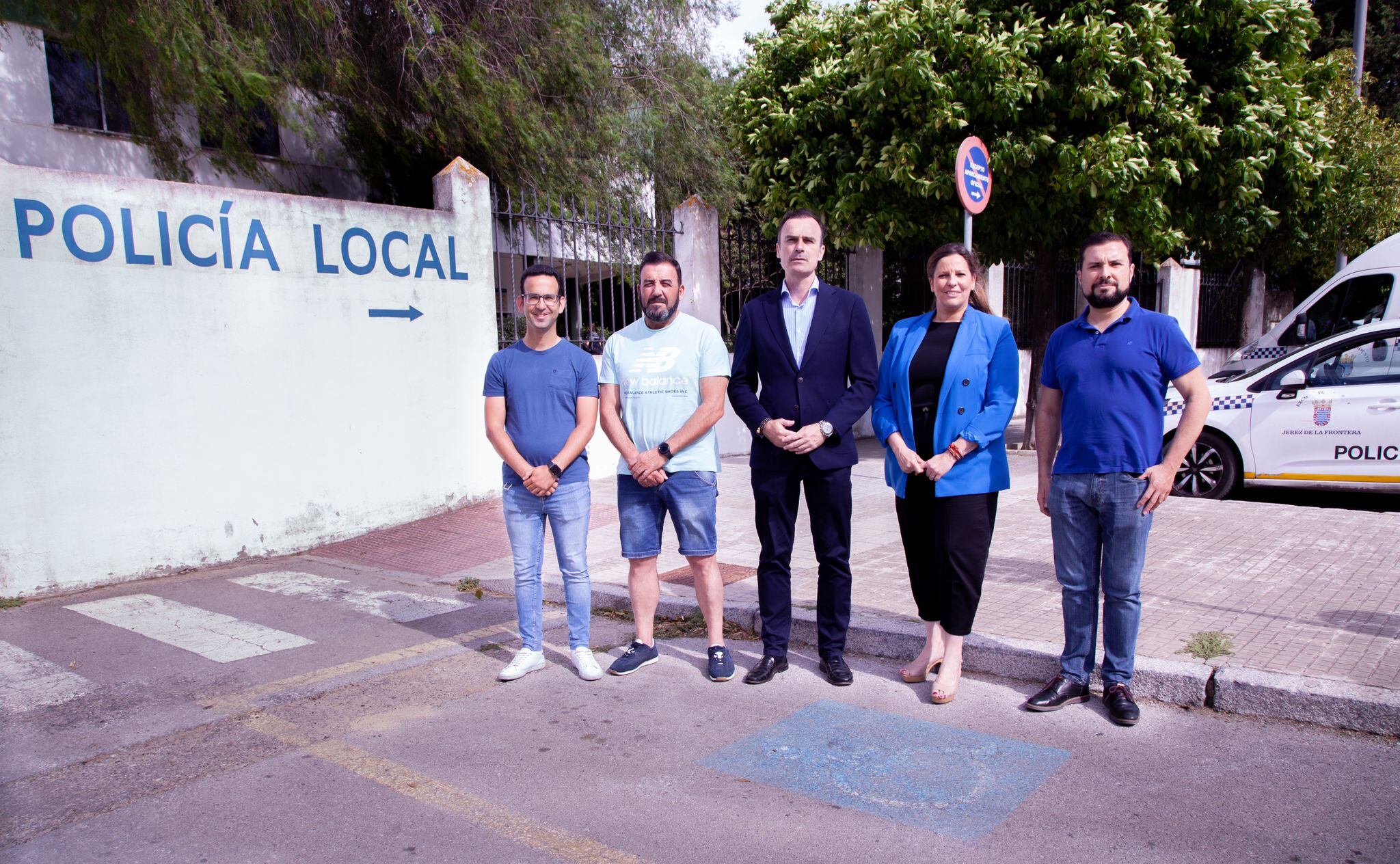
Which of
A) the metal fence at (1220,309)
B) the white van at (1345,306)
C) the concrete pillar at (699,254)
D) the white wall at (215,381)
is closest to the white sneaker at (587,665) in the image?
the white wall at (215,381)

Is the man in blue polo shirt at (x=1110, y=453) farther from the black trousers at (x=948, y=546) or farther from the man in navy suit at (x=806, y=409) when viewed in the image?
the man in navy suit at (x=806, y=409)

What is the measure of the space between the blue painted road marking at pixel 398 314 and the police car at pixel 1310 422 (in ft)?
21.1

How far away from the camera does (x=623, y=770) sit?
3490 mm

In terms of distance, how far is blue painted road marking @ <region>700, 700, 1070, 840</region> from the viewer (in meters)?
3.14

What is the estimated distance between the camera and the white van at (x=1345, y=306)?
10867 millimetres

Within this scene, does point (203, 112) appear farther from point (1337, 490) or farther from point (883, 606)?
point (1337, 490)

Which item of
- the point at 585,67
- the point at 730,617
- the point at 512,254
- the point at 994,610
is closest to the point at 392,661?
the point at 730,617

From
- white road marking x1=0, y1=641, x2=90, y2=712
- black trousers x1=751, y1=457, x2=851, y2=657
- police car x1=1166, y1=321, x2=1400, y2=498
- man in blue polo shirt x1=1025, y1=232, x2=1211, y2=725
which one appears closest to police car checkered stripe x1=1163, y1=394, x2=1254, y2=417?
police car x1=1166, y1=321, x2=1400, y2=498

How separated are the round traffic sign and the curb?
137 inches

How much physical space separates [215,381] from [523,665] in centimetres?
373

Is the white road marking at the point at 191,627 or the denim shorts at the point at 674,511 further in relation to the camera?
the white road marking at the point at 191,627

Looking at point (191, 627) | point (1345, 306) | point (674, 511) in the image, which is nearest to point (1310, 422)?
point (1345, 306)

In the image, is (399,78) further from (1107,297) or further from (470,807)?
(470,807)

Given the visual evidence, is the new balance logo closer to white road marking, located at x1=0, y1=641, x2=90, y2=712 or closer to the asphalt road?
the asphalt road
